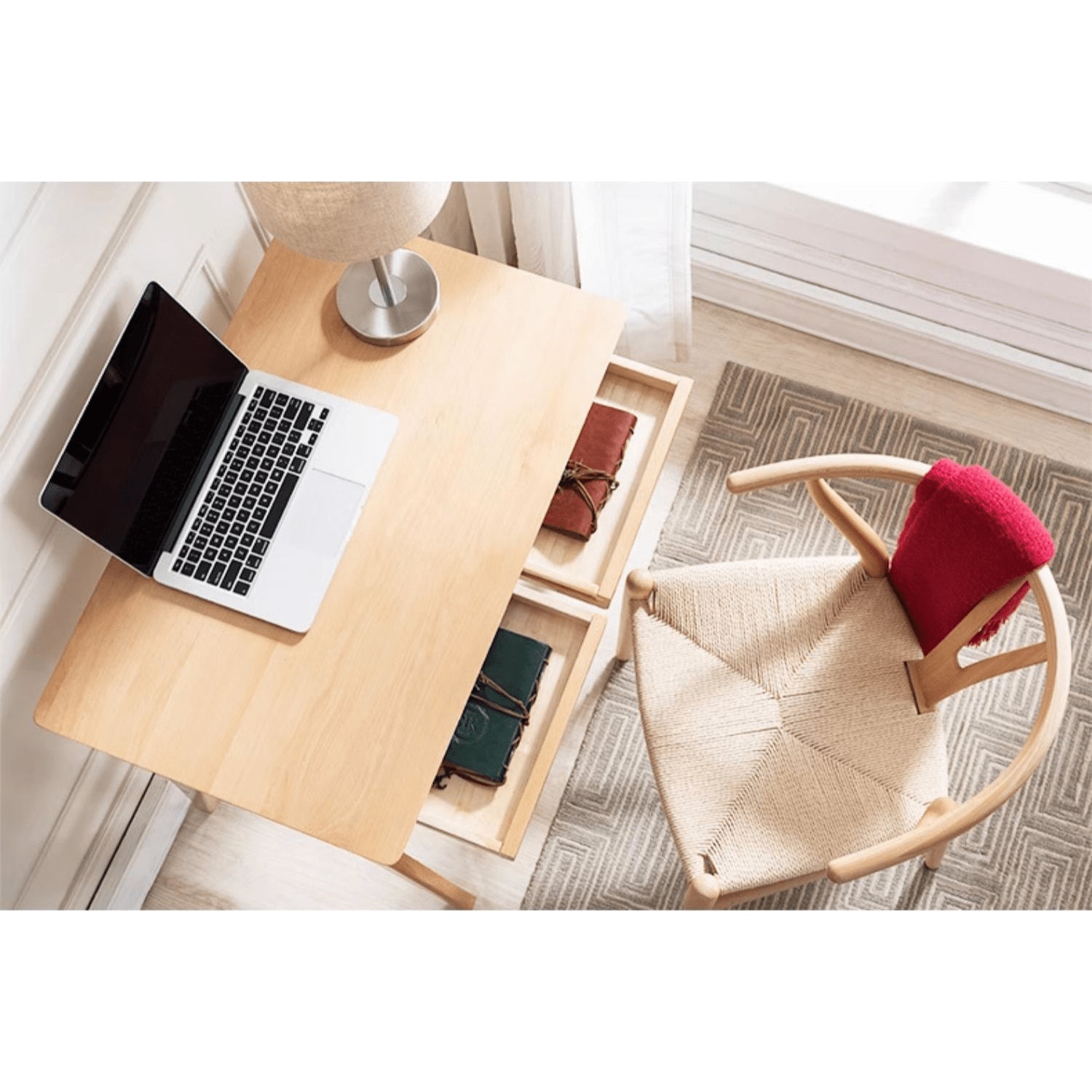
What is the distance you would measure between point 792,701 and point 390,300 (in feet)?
2.52

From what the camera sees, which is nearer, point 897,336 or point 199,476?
point 199,476

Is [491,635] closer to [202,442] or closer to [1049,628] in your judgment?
[202,442]

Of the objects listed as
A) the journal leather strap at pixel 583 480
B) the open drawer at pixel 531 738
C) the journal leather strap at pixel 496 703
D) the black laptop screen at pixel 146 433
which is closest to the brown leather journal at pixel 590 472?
the journal leather strap at pixel 583 480

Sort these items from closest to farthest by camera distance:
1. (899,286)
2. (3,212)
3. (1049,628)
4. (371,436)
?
(3,212)
(1049,628)
(371,436)
(899,286)

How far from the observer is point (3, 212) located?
38.3 inches

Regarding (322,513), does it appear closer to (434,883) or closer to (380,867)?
(434,883)

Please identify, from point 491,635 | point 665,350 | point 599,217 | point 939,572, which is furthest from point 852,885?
point 599,217

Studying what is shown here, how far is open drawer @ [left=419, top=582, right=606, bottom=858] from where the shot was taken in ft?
4.39

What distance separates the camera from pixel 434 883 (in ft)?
5.03

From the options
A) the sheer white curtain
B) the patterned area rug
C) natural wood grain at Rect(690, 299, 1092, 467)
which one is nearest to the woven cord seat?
the patterned area rug

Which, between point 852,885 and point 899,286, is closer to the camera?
point 852,885

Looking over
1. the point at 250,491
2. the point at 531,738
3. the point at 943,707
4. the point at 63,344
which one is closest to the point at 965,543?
the point at 531,738

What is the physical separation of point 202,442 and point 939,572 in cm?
93

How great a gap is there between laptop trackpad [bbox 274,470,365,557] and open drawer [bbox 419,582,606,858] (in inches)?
11.9
